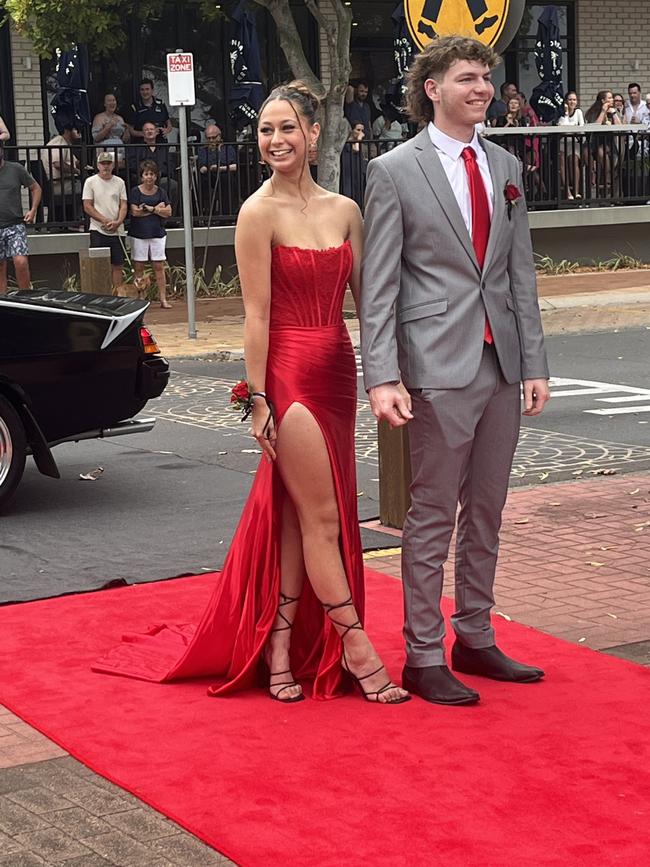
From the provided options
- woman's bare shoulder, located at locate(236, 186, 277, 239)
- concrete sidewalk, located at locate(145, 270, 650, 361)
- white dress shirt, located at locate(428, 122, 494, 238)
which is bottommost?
concrete sidewalk, located at locate(145, 270, 650, 361)

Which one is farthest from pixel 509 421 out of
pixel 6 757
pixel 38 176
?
pixel 38 176

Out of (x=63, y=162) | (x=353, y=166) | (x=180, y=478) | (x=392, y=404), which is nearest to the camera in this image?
(x=392, y=404)

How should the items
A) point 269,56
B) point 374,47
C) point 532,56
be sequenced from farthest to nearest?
point 532,56 → point 374,47 → point 269,56

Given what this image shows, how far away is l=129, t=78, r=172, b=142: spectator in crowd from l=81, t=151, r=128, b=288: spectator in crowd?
6.46 feet

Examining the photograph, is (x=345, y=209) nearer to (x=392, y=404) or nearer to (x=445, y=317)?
(x=445, y=317)

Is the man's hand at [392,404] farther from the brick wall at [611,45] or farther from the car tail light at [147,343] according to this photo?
the brick wall at [611,45]

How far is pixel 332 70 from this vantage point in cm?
1962

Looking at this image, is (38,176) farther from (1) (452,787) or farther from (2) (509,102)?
(1) (452,787)

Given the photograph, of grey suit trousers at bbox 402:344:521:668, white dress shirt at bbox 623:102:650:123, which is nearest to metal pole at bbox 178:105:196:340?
white dress shirt at bbox 623:102:650:123

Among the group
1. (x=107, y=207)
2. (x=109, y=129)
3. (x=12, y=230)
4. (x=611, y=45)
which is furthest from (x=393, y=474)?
(x=611, y=45)

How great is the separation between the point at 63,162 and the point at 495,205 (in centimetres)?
1590

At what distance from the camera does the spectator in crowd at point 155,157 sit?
20.9 metres

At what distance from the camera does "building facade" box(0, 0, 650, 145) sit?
23.0 m

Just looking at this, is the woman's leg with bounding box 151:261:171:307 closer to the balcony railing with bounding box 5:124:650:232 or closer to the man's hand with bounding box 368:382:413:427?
the balcony railing with bounding box 5:124:650:232
